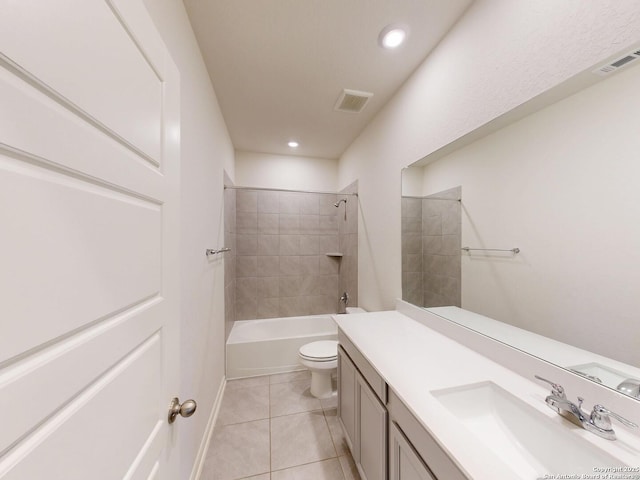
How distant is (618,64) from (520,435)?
1.24m

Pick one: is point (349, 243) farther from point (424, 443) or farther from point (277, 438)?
point (424, 443)

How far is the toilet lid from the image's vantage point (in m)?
2.10

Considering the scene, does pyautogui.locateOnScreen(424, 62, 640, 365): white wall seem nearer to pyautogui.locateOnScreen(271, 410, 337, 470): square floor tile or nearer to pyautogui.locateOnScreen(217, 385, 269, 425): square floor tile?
pyautogui.locateOnScreen(271, 410, 337, 470): square floor tile

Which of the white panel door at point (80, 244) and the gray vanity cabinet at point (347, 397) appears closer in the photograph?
the white panel door at point (80, 244)

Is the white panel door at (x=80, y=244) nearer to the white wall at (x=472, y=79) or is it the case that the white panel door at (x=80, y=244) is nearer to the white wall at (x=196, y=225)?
the white wall at (x=196, y=225)

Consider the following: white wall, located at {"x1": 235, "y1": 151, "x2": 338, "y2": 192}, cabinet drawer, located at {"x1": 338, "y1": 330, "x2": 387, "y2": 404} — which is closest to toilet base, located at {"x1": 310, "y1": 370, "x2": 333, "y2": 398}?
cabinet drawer, located at {"x1": 338, "y1": 330, "x2": 387, "y2": 404}

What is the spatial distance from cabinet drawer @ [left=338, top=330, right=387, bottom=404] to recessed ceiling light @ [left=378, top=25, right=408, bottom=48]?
180 cm

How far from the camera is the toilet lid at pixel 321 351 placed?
6.88ft

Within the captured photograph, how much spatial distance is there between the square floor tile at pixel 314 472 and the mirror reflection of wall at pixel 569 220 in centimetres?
126

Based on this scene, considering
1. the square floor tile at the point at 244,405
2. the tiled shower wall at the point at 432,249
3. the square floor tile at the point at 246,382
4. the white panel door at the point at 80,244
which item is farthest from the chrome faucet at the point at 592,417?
the square floor tile at the point at 246,382

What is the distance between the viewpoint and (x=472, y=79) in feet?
4.10

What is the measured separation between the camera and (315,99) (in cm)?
200

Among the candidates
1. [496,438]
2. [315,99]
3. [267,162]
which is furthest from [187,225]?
[267,162]

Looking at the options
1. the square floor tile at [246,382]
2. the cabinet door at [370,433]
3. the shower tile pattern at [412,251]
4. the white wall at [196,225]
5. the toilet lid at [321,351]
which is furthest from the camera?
the square floor tile at [246,382]
